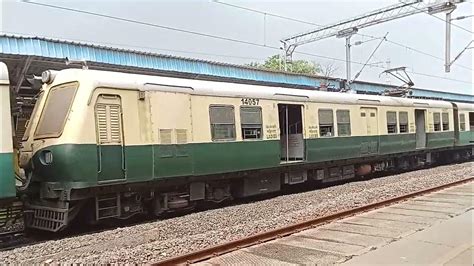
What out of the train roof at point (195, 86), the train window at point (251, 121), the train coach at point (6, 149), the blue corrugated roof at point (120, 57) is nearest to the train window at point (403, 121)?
the train roof at point (195, 86)

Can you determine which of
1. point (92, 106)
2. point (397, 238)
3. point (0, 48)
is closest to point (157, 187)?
point (92, 106)

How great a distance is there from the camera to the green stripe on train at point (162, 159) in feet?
26.0

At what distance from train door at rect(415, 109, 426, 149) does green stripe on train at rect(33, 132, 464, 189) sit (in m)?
6.54

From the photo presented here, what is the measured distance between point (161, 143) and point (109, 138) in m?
1.10

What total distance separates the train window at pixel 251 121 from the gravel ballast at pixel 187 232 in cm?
164

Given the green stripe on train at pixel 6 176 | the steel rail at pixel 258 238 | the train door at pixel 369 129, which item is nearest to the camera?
the steel rail at pixel 258 238

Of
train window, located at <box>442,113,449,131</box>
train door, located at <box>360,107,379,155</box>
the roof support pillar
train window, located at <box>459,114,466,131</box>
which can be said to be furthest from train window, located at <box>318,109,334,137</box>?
train window, located at <box>459,114,466,131</box>

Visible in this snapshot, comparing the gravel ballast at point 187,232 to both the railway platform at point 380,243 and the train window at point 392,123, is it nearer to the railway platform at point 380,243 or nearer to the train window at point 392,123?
the railway platform at point 380,243

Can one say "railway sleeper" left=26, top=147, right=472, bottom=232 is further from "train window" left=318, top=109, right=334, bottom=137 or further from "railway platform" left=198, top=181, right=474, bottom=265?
"railway platform" left=198, top=181, right=474, bottom=265

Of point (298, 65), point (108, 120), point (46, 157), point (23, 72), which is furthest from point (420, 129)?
point (298, 65)

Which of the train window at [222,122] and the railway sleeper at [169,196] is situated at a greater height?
the train window at [222,122]

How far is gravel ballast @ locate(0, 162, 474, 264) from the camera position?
21.1ft

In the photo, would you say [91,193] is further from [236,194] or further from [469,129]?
[469,129]

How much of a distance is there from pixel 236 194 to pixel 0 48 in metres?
6.83
